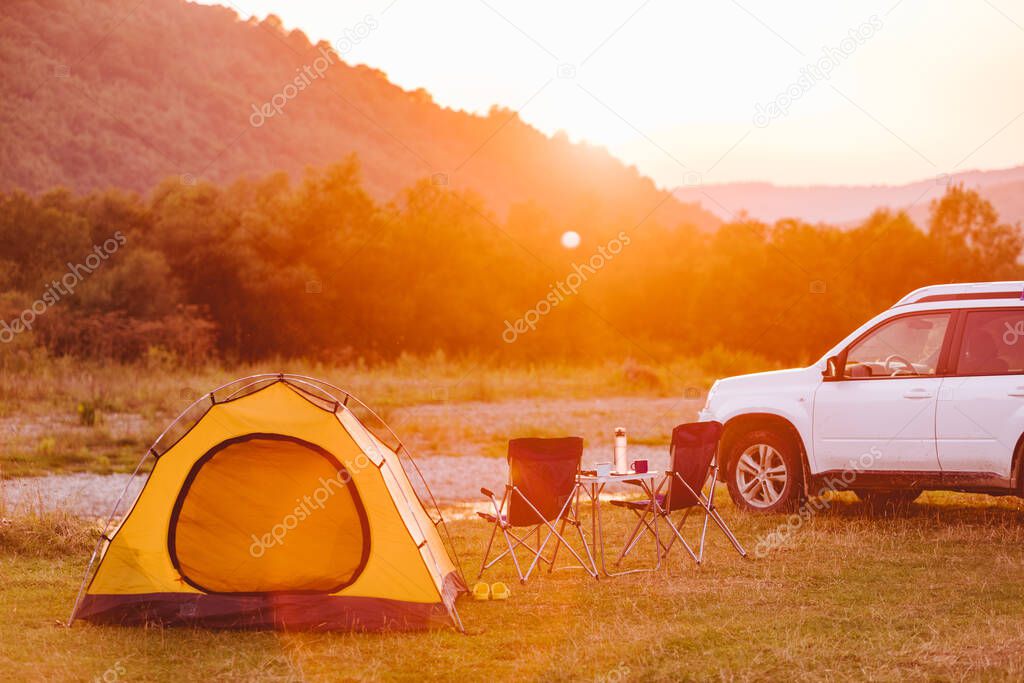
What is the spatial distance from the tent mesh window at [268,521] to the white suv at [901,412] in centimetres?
500

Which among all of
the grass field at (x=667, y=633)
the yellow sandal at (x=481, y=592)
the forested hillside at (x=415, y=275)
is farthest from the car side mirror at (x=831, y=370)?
the forested hillside at (x=415, y=275)

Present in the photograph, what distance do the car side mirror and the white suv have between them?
0.4 inches

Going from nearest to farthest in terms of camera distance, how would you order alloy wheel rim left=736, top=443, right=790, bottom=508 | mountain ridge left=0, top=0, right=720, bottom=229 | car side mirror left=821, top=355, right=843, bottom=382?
car side mirror left=821, top=355, right=843, bottom=382, alloy wheel rim left=736, top=443, right=790, bottom=508, mountain ridge left=0, top=0, right=720, bottom=229

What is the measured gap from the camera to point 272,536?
839 centimetres

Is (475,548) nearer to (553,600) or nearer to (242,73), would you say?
(553,600)

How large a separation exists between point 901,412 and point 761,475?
1673 mm

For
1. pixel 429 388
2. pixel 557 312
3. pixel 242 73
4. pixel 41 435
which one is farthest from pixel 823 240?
pixel 242 73

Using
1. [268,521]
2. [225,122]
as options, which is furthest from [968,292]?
[225,122]

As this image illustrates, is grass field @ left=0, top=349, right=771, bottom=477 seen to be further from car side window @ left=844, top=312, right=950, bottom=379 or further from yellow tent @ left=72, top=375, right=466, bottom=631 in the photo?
car side window @ left=844, top=312, right=950, bottom=379

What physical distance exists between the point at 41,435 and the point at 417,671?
1424 cm

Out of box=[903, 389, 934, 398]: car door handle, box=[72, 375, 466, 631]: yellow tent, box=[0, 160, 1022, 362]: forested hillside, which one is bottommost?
box=[72, 375, 466, 631]: yellow tent

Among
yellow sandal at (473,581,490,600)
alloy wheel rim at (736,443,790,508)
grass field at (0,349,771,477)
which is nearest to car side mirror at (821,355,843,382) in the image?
alloy wheel rim at (736,443,790,508)

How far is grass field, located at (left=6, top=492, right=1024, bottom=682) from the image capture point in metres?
6.83

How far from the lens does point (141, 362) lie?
105 feet
